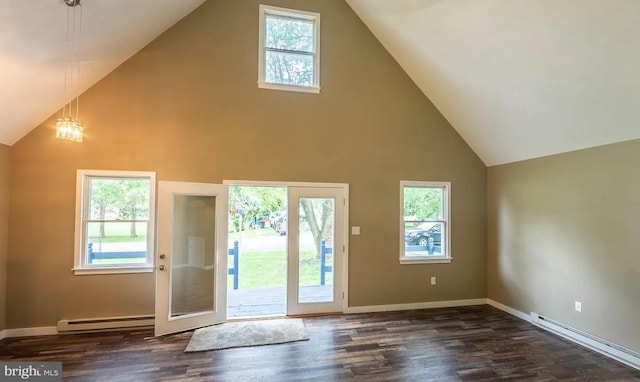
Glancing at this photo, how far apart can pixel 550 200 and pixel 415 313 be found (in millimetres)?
2530

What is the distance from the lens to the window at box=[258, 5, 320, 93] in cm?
452

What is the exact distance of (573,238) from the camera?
12.7ft

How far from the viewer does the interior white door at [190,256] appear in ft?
12.4

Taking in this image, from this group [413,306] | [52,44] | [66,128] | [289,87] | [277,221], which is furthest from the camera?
[277,221]

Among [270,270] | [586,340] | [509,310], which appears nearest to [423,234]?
[509,310]

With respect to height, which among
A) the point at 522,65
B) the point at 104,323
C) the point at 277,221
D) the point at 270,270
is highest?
the point at 522,65

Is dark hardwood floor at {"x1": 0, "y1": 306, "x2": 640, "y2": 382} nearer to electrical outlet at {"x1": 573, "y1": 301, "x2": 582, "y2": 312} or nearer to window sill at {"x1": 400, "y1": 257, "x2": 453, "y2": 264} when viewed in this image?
electrical outlet at {"x1": 573, "y1": 301, "x2": 582, "y2": 312}

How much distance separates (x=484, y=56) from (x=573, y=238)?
2599 mm

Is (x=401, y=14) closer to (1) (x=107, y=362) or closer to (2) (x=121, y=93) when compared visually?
(2) (x=121, y=93)

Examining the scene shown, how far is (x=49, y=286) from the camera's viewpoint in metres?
3.79

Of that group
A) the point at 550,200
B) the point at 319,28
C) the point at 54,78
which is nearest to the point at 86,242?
the point at 54,78

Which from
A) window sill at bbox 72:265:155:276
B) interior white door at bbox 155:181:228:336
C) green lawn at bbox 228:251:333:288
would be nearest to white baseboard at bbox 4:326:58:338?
window sill at bbox 72:265:155:276

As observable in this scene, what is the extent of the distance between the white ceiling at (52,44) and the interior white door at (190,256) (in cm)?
158

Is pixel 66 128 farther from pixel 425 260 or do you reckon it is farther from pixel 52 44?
pixel 425 260
